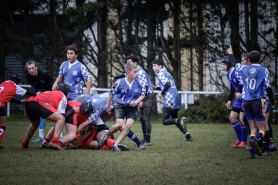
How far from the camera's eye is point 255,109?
10.6m

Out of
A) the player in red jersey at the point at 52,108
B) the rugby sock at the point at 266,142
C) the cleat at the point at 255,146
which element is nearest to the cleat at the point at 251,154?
the cleat at the point at 255,146

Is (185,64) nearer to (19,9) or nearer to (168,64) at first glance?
(168,64)

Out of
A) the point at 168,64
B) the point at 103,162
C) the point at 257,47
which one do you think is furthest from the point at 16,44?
the point at 103,162

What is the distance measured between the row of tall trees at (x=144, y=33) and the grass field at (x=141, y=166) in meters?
10.9

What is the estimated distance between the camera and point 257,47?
74.1 ft

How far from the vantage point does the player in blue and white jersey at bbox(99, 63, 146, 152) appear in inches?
455

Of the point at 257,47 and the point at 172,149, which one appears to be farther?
the point at 257,47

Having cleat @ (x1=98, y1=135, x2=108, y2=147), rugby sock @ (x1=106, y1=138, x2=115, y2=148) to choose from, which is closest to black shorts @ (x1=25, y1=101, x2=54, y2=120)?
cleat @ (x1=98, y1=135, x2=108, y2=147)

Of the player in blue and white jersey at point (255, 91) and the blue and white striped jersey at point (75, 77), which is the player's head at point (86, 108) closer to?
the blue and white striped jersey at point (75, 77)

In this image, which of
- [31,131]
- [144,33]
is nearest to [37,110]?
[31,131]

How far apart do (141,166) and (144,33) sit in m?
17.1

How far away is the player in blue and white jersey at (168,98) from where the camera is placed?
14078 mm

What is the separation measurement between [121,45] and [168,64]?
2.24 meters

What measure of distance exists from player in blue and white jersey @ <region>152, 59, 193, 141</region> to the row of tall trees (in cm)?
842
